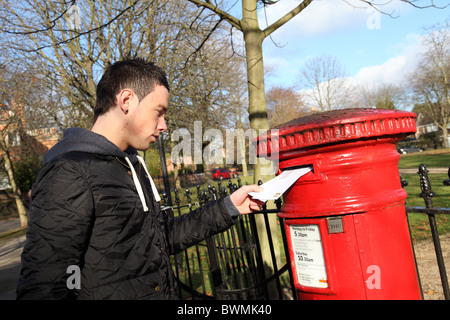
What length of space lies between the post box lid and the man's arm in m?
0.89

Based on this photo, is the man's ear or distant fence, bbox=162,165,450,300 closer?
the man's ear

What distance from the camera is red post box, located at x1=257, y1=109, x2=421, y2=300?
1.45 m

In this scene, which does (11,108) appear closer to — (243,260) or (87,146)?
(243,260)

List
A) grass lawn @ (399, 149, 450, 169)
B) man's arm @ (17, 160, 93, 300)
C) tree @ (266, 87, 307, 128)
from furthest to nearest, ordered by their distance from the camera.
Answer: tree @ (266, 87, 307, 128), grass lawn @ (399, 149, 450, 169), man's arm @ (17, 160, 93, 300)

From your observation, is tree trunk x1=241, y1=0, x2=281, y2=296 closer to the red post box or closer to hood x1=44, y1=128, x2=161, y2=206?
the red post box

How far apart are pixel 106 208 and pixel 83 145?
0.95 feet

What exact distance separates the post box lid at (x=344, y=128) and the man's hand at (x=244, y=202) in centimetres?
47

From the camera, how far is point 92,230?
1334 mm

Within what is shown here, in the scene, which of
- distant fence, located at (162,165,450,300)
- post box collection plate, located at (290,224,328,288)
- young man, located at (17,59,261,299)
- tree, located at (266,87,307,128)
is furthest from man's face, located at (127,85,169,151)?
tree, located at (266,87,307,128)

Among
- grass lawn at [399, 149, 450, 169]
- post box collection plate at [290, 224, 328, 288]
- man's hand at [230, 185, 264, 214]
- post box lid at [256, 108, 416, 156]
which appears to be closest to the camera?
post box lid at [256, 108, 416, 156]

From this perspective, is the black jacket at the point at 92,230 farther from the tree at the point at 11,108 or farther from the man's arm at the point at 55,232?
the tree at the point at 11,108

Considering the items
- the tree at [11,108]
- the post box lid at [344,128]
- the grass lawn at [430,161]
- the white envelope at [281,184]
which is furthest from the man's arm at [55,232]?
the grass lawn at [430,161]

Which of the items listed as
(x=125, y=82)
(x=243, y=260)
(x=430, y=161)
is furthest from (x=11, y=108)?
(x=430, y=161)
